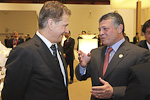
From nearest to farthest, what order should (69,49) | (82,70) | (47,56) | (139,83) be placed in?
1. (139,83)
2. (47,56)
3. (82,70)
4. (69,49)

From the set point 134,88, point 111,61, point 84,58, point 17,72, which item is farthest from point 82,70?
point 134,88

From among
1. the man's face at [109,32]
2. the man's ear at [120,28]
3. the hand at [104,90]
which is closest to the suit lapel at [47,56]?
the hand at [104,90]

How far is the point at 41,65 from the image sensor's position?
1271 millimetres

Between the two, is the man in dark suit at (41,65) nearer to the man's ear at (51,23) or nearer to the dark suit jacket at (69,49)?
the man's ear at (51,23)

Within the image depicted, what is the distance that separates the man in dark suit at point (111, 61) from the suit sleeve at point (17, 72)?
0.62 metres

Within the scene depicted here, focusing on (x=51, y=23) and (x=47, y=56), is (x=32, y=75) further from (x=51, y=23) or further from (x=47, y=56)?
(x=51, y=23)

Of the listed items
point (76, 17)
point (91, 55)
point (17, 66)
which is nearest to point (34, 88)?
point (17, 66)

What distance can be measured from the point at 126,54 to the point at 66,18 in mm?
669

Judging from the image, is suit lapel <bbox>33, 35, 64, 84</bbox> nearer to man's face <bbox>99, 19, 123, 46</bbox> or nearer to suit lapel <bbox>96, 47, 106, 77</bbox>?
suit lapel <bbox>96, 47, 106, 77</bbox>

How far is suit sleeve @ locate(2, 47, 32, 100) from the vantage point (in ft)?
3.91

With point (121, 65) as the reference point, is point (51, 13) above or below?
above

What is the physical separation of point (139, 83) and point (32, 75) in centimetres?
79

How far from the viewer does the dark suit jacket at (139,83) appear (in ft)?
2.53

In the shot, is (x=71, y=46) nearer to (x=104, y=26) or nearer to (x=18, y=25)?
(x=104, y=26)
